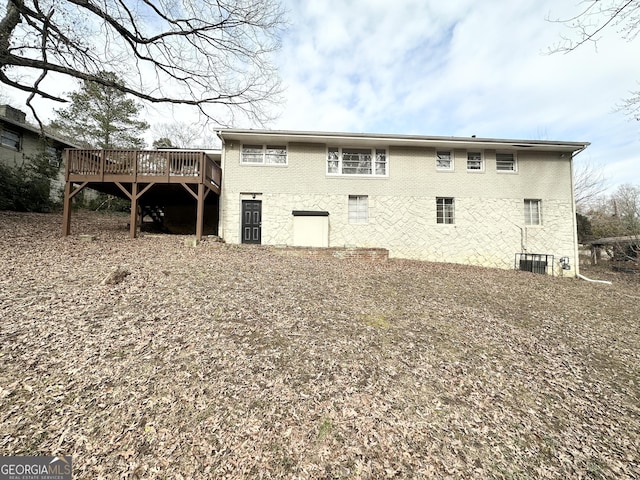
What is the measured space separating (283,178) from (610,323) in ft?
32.0

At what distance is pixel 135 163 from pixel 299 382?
29.9 ft

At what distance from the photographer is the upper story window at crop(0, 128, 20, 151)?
43.2ft

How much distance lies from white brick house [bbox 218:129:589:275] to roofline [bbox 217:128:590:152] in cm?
4

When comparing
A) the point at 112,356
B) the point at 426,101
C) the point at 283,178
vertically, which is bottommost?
the point at 112,356

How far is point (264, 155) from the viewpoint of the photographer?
1077 cm

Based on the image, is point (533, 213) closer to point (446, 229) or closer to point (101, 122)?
point (446, 229)

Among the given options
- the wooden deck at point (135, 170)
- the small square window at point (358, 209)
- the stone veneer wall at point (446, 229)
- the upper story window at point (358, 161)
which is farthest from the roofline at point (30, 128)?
the small square window at point (358, 209)

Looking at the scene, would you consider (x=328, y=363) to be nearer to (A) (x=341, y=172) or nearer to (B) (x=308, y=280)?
(B) (x=308, y=280)

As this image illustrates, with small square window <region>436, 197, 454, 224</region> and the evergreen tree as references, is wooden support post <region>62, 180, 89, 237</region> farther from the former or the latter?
small square window <region>436, 197, 454, 224</region>

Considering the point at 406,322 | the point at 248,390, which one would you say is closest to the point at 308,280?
the point at 406,322

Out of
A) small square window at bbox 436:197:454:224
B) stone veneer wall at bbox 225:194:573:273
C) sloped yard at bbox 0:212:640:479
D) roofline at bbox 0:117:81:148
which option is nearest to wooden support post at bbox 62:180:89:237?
sloped yard at bbox 0:212:640:479

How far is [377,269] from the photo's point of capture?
25.6ft

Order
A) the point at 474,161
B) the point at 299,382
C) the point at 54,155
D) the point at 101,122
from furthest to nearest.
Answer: the point at 101,122 → the point at 54,155 → the point at 474,161 → the point at 299,382

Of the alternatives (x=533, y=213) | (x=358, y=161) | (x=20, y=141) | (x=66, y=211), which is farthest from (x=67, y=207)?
(x=533, y=213)
